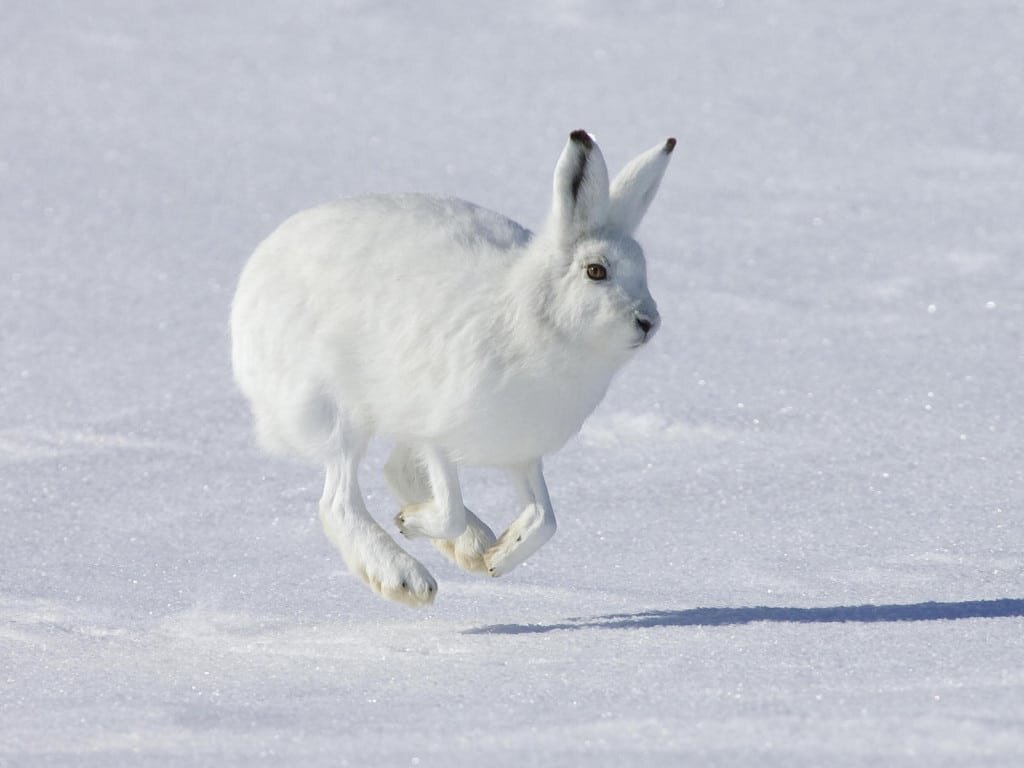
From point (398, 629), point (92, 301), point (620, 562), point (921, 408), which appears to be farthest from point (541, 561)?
point (92, 301)

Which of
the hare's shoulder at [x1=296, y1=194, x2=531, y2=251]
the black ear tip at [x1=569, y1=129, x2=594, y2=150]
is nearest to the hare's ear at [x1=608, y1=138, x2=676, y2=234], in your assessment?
the black ear tip at [x1=569, y1=129, x2=594, y2=150]

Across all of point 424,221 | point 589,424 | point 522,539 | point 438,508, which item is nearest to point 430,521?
point 438,508

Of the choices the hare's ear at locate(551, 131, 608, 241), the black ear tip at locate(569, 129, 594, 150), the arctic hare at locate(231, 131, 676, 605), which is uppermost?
the black ear tip at locate(569, 129, 594, 150)

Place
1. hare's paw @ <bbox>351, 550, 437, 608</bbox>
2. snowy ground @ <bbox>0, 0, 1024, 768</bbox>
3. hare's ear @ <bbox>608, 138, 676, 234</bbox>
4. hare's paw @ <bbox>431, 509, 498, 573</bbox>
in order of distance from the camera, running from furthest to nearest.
Answer: hare's paw @ <bbox>431, 509, 498, 573</bbox>
hare's paw @ <bbox>351, 550, 437, 608</bbox>
hare's ear @ <bbox>608, 138, 676, 234</bbox>
snowy ground @ <bbox>0, 0, 1024, 768</bbox>

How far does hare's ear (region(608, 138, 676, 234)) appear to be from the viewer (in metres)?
4.92

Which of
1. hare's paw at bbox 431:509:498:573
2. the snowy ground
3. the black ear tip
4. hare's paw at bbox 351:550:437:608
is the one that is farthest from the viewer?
hare's paw at bbox 431:509:498:573

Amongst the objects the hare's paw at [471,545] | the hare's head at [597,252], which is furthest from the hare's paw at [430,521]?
the hare's head at [597,252]

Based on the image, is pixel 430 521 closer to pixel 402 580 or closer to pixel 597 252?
pixel 402 580

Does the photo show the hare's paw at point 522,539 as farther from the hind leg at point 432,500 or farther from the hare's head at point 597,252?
the hare's head at point 597,252

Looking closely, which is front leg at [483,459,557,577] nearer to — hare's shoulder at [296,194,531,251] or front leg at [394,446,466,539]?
front leg at [394,446,466,539]

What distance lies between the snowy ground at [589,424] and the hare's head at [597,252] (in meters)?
0.81

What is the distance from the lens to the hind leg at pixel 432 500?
5.07 meters

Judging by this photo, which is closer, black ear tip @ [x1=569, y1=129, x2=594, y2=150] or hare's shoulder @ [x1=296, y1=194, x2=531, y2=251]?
black ear tip @ [x1=569, y1=129, x2=594, y2=150]

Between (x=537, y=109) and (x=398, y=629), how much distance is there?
6677 mm
